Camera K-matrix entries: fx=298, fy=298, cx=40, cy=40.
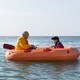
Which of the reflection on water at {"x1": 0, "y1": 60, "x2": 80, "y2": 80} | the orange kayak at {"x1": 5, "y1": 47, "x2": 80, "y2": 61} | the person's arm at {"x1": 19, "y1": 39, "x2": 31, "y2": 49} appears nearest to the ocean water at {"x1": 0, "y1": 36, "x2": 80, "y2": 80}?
the reflection on water at {"x1": 0, "y1": 60, "x2": 80, "y2": 80}

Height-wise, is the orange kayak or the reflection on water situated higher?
the orange kayak

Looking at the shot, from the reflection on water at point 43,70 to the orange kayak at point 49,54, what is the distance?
24 cm

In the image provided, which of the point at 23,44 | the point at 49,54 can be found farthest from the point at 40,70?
the point at 23,44

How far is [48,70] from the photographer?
431 inches

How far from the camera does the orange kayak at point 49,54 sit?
12844 mm

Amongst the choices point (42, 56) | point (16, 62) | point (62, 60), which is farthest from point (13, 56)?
point (62, 60)

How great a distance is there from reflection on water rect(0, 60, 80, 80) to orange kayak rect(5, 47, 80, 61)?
0.24 m

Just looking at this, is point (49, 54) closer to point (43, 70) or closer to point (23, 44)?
point (23, 44)

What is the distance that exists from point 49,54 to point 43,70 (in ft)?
6.80

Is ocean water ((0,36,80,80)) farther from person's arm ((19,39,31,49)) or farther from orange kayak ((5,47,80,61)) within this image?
person's arm ((19,39,31,49))

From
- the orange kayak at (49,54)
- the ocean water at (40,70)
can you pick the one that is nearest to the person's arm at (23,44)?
the orange kayak at (49,54)

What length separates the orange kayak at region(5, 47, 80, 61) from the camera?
42.1 ft

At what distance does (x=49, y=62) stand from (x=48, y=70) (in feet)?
7.10

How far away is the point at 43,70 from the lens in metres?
11.0
